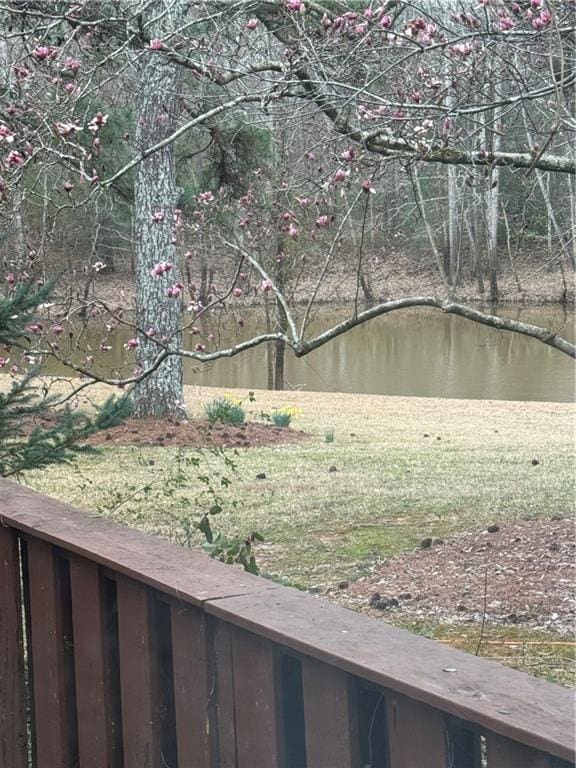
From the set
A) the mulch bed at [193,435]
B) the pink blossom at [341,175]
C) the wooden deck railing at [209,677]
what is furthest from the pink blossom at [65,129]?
the mulch bed at [193,435]

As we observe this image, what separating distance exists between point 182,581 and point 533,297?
1043 inches

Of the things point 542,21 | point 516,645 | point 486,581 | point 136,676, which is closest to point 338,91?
point 542,21

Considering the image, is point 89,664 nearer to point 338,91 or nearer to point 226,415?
point 338,91

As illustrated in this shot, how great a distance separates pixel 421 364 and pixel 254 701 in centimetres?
2472

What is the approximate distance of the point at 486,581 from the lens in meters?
4.80

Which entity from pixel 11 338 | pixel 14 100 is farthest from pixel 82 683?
pixel 14 100

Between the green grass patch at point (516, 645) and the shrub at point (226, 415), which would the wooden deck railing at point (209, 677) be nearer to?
the green grass patch at point (516, 645)

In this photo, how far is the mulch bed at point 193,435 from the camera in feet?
40.7

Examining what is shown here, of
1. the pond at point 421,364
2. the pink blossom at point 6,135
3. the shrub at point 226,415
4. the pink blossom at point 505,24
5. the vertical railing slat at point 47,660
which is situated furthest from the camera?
the pond at point 421,364

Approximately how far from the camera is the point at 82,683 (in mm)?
2219

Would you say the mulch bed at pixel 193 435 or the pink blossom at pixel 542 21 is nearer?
the pink blossom at pixel 542 21

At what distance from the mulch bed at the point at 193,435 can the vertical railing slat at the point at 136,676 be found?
987 cm

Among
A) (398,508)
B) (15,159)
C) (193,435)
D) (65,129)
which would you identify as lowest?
(398,508)

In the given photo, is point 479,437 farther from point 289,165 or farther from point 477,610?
point 477,610
